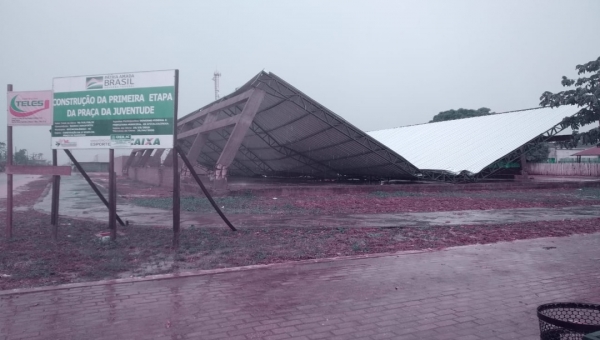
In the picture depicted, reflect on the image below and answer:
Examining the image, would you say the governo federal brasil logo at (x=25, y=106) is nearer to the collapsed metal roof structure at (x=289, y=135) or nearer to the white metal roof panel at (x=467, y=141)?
the collapsed metal roof structure at (x=289, y=135)

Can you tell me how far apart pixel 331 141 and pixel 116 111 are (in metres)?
19.7

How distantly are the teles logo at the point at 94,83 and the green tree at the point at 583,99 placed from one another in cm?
2486

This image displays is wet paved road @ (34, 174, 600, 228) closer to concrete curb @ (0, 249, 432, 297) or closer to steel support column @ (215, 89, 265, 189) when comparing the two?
concrete curb @ (0, 249, 432, 297)

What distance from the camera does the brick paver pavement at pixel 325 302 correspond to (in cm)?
482

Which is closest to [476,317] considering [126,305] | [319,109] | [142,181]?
[126,305]

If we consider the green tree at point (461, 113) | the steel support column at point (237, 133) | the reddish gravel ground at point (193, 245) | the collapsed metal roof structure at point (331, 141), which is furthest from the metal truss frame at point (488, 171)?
the green tree at point (461, 113)

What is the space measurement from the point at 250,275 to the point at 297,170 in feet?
112

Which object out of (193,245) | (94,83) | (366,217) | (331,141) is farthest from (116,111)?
(331,141)

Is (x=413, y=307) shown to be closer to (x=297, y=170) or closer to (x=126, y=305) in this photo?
(x=126, y=305)

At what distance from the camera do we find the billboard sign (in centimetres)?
1020

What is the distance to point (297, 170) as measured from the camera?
135 feet

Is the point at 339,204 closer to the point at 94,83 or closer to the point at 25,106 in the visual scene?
the point at 94,83

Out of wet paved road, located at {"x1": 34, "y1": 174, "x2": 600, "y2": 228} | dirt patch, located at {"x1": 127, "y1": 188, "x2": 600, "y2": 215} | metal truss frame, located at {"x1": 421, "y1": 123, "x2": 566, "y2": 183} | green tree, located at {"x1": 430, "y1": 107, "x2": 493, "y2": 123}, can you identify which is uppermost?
green tree, located at {"x1": 430, "y1": 107, "x2": 493, "y2": 123}

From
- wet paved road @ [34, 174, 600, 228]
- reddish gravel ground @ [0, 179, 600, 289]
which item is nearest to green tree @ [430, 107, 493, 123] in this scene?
wet paved road @ [34, 174, 600, 228]
